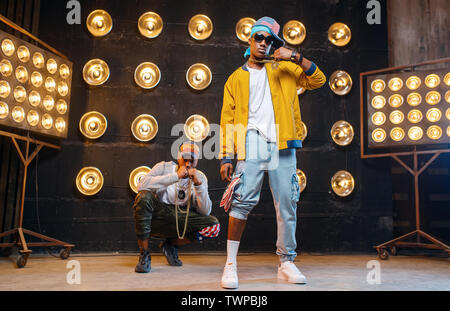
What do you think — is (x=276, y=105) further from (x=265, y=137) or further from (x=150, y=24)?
(x=150, y=24)

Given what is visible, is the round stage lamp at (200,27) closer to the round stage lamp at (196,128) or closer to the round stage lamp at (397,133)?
the round stage lamp at (196,128)

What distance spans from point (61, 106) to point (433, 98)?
376 centimetres

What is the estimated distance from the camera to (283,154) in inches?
90.7

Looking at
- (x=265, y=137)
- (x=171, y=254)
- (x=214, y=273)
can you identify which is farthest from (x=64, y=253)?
(x=265, y=137)

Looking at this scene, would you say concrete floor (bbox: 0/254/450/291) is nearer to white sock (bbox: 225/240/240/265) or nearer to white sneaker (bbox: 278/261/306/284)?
white sneaker (bbox: 278/261/306/284)

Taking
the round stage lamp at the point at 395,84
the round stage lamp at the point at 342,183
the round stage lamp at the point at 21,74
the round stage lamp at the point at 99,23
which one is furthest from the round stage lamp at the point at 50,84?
the round stage lamp at the point at 395,84

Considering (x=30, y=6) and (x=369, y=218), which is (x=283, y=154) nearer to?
(x=369, y=218)

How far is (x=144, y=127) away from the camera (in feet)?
13.1

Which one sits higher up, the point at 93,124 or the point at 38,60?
the point at 38,60

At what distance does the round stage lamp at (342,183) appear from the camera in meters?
4.06

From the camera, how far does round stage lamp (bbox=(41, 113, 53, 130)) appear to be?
3465mm

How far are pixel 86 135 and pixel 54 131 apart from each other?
393 millimetres

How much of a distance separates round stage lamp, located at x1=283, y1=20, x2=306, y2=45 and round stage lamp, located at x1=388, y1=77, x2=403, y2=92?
110cm
